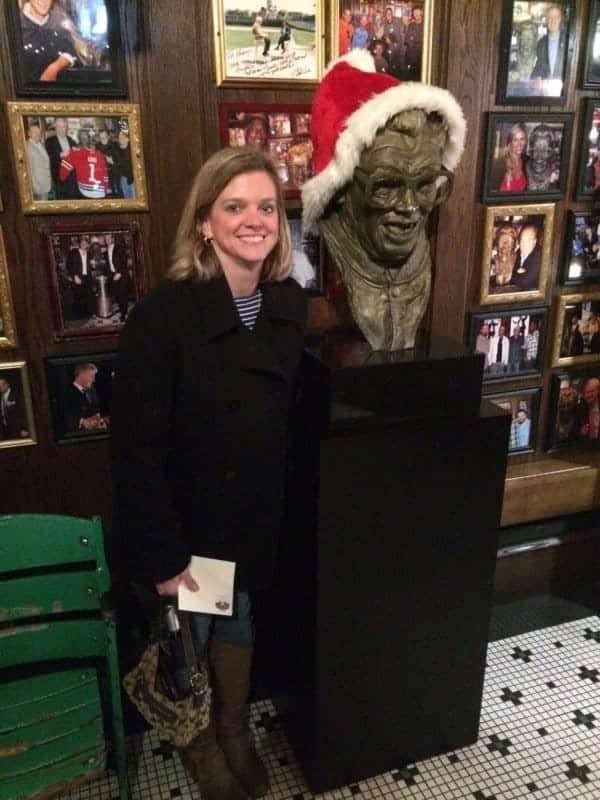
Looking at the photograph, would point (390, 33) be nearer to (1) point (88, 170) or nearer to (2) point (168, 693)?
(1) point (88, 170)

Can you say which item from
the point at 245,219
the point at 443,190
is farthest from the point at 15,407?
the point at 443,190

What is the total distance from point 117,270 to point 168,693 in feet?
3.08

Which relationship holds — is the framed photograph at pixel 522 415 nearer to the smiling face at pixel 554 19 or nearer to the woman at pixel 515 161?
the woman at pixel 515 161

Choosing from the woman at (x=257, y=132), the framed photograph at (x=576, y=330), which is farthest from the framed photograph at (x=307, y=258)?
the framed photograph at (x=576, y=330)

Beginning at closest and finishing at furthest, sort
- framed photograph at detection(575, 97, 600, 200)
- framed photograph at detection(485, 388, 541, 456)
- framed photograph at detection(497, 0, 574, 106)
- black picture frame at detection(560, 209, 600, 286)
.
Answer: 1. framed photograph at detection(497, 0, 574, 106)
2. framed photograph at detection(575, 97, 600, 200)
3. black picture frame at detection(560, 209, 600, 286)
4. framed photograph at detection(485, 388, 541, 456)

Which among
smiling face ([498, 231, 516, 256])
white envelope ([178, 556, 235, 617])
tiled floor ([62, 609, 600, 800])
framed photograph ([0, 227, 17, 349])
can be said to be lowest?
tiled floor ([62, 609, 600, 800])

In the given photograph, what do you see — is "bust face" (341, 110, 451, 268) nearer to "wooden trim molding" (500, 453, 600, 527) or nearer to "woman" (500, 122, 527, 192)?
"woman" (500, 122, 527, 192)

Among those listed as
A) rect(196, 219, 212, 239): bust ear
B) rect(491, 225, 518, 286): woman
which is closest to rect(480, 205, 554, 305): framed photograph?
rect(491, 225, 518, 286): woman

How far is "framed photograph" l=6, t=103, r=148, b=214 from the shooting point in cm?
140

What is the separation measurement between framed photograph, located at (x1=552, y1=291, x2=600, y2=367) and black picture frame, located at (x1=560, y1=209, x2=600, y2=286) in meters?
0.05

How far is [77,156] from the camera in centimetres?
145

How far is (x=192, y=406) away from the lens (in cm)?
123

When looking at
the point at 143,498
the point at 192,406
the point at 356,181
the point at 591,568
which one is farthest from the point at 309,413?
the point at 591,568

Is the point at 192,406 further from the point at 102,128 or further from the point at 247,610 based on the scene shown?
the point at 102,128
